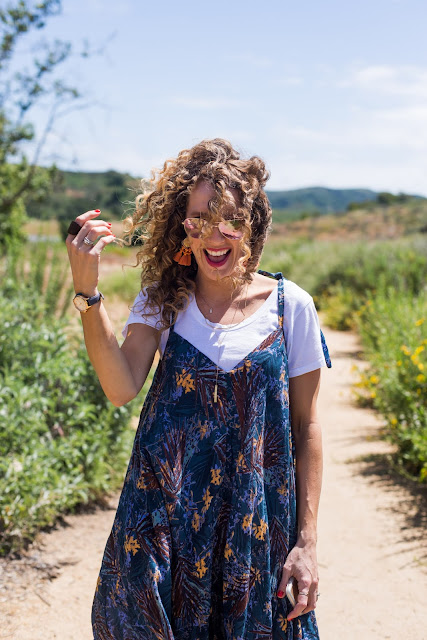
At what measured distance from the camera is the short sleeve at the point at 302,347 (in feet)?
5.54

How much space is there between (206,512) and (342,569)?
2135mm

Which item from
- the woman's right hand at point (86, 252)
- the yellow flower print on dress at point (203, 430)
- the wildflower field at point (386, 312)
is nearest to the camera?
the woman's right hand at point (86, 252)

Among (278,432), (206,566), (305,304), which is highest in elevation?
(305,304)

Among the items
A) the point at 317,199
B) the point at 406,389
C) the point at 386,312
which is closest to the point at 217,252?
the point at 406,389

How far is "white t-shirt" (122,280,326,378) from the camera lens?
1.64 m

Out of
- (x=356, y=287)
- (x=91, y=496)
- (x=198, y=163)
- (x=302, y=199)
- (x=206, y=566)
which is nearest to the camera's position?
(x=206, y=566)

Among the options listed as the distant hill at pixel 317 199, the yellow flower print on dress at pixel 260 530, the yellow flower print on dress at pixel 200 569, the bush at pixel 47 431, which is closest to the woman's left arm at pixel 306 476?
the yellow flower print on dress at pixel 260 530

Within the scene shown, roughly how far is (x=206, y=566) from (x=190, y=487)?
179mm

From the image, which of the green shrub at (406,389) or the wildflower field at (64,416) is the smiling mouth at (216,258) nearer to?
the wildflower field at (64,416)

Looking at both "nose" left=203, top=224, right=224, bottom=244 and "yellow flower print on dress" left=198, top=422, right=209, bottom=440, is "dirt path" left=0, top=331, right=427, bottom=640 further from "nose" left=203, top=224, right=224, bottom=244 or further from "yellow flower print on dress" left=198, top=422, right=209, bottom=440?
"nose" left=203, top=224, right=224, bottom=244

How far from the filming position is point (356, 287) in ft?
40.1

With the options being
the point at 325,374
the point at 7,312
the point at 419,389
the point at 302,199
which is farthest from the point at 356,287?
the point at 302,199

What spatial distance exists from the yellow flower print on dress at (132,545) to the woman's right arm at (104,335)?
1.01 ft

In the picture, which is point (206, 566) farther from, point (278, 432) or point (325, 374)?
point (325, 374)
